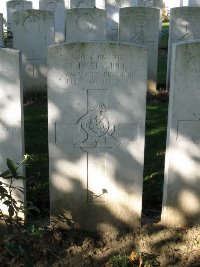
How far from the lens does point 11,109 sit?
405cm

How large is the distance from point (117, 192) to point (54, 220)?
63 cm

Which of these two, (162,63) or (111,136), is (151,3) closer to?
(162,63)

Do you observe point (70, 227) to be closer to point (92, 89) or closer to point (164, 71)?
point (92, 89)

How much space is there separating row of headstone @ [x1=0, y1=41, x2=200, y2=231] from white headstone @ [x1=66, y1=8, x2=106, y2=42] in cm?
494

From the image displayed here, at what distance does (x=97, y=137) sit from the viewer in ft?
14.0

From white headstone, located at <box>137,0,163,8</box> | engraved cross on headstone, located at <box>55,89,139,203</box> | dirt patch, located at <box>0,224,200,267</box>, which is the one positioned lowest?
dirt patch, located at <box>0,224,200,267</box>

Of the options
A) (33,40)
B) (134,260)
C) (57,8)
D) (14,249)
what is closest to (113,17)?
(57,8)

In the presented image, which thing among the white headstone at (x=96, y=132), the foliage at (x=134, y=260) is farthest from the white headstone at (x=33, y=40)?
the foliage at (x=134, y=260)

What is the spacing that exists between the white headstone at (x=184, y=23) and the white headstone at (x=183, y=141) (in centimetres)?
484

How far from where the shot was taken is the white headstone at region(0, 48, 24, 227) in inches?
155

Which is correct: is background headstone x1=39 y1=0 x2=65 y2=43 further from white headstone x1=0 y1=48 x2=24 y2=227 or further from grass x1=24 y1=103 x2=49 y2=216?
white headstone x1=0 y1=48 x2=24 y2=227

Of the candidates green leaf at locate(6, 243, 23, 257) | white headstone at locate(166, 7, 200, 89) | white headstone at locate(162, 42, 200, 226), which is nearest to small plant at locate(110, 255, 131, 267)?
white headstone at locate(162, 42, 200, 226)

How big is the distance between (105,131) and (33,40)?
5.12 meters

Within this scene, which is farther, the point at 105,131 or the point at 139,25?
the point at 139,25
